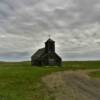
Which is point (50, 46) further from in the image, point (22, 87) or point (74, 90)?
point (74, 90)

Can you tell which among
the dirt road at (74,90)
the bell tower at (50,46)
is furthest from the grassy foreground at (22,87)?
the bell tower at (50,46)

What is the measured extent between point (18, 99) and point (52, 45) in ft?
236

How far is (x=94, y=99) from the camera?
53.3 ft

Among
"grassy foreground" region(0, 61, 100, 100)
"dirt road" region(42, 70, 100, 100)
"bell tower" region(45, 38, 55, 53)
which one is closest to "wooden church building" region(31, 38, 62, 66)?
"bell tower" region(45, 38, 55, 53)

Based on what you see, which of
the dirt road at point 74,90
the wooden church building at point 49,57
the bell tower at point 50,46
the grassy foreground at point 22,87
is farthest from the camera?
the bell tower at point 50,46

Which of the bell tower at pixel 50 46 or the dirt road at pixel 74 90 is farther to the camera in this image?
the bell tower at pixel 50 46

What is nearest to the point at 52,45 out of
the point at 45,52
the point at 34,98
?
the point at 45,52

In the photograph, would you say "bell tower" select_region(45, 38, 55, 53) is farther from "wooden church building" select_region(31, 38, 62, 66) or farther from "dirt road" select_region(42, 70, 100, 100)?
"dirt road" select_region(42, 70, 100, 100)

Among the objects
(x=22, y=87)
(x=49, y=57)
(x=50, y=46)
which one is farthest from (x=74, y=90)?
(x=50, y=46)

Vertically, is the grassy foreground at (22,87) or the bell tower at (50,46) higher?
the bell tower at (50,46)

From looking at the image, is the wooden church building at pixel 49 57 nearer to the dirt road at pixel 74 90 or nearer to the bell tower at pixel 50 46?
the bell tower at pixel 50 46

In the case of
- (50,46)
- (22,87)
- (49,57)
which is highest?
(50,46)

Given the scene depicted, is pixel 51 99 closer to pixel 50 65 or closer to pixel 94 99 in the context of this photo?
pixel 94 99

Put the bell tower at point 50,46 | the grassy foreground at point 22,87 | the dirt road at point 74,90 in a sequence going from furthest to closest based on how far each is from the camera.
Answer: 1. the bell tower at point 50,46
2. the grassy foreground at point 22,87
3. the dirt road at point 74,90
